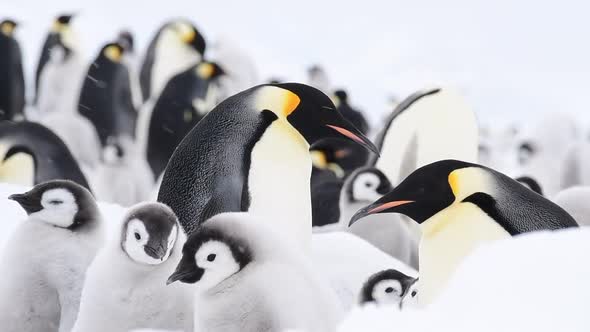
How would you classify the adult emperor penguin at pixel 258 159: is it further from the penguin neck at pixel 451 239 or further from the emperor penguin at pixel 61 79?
the emperor penguin at pixel 61 79

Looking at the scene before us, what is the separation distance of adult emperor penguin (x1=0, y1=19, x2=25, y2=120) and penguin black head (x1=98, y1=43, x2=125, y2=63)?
0.91 meters

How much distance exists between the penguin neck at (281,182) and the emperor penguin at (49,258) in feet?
1.61

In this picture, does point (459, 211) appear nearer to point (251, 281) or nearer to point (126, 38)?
point (251, 281)

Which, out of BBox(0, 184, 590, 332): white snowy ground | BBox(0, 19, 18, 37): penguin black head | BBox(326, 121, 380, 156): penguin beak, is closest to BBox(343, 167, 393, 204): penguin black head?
BBox(326, 121, 380, 156): penguin beak

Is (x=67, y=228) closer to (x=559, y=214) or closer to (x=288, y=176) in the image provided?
(x=288, y=176)

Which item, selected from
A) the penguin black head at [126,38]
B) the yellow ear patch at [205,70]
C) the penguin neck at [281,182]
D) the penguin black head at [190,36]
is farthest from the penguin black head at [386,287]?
the penguin black head at [126,38]

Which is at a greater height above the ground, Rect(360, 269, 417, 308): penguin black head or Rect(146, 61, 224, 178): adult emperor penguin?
Rect(360, 269, 417, 308): penguin black head

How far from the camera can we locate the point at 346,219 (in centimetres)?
502

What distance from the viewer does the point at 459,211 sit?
251cm

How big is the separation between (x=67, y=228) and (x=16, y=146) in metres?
2.16

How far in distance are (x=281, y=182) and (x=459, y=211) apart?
0.72 meters

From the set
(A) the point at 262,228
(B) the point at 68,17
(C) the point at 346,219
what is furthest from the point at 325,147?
(B) the point at 68,17

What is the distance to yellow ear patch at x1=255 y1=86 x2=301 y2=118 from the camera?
10.3 feet

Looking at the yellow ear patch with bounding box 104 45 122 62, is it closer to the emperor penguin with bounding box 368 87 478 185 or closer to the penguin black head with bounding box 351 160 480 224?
the emperor penguin with bounding box 368 87 478 185
